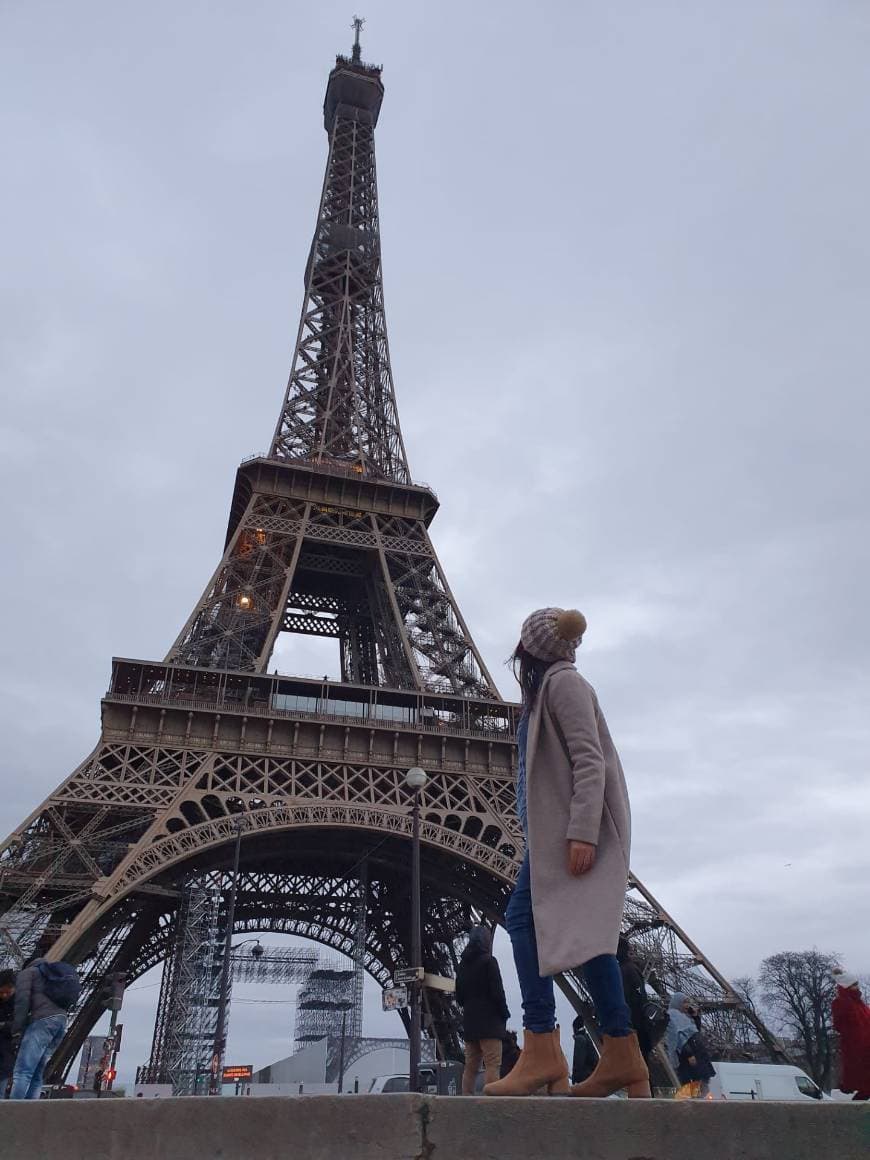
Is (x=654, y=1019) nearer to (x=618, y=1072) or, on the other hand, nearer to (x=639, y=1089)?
(x=639, y=1089)

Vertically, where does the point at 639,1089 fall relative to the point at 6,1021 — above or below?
below

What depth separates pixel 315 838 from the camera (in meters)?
29.2

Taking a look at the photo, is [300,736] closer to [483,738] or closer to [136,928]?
[483,738]

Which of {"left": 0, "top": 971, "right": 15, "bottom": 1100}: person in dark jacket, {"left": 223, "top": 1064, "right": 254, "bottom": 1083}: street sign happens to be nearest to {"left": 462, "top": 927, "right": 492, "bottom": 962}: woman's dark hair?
{"left": 0, "top": 971, "right": 15, "bottom": 1100}: person in dark jacket

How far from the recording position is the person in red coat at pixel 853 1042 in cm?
675

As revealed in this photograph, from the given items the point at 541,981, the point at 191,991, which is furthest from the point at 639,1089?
the point at 191,991

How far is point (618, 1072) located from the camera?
427cm

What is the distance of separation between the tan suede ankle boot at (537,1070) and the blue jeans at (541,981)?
2.3 inches

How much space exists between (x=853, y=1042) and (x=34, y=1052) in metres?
6.34

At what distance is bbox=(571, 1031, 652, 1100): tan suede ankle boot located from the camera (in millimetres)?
4270

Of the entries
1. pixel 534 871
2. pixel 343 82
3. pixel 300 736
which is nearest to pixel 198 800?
pixel 300 736

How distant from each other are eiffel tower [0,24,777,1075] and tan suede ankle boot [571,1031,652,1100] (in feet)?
63.4

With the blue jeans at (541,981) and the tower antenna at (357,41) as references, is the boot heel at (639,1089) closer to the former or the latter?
the blue jeans at (541,981)

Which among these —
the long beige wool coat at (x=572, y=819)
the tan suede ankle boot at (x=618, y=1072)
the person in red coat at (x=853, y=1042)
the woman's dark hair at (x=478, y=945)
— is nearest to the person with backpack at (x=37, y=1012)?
the woman's dark hair at (x=478, y=945)
